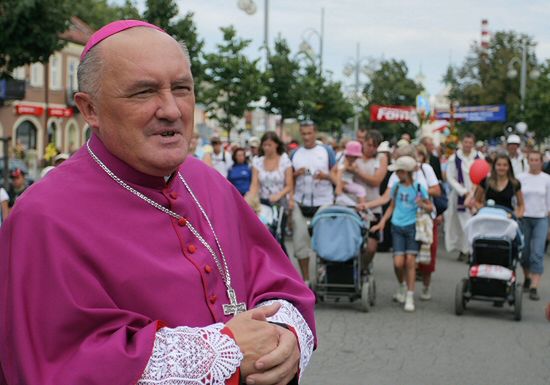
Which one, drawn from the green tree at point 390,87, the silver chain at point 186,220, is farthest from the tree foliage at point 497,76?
the silver chain at point 186,220

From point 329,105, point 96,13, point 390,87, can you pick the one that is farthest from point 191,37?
point 96,13

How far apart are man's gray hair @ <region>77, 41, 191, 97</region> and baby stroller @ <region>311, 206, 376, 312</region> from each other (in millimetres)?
6908

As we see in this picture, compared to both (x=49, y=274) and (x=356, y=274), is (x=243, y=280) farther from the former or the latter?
(x=356, y=274)

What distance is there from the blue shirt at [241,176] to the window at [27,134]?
33822 millimetres

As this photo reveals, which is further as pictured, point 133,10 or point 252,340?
point 133,10

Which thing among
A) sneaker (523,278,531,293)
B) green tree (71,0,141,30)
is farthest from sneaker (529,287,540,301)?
green tree (71,0,141,30)

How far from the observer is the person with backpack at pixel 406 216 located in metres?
9.37

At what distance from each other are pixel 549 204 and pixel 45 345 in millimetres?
9501

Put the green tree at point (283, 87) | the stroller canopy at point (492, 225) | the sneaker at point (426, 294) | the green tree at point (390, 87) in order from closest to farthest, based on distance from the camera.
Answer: the stroller canopy at point (492, 225)
the sneaker at point (426, 294)
the green tree at point (283, 87)
the green tree at point (390, 87)

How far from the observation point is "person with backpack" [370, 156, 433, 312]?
30.7ft

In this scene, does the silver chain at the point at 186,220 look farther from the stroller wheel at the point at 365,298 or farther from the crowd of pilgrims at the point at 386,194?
the crowd of pilgrims at the point at 386,194

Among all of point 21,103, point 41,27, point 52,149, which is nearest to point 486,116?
point 21,103

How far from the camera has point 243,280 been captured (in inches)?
99.4

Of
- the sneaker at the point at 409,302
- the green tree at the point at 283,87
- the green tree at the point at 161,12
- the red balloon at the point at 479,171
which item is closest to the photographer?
the sneaker at the point at 409,302
